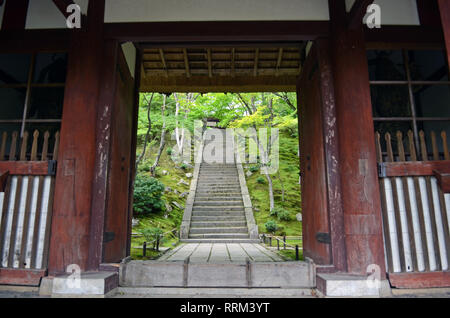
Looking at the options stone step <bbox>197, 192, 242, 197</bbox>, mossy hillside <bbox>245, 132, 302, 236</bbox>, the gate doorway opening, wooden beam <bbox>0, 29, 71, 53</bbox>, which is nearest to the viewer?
wooden beam <bbox>0, 29, 71, 53</bbox>

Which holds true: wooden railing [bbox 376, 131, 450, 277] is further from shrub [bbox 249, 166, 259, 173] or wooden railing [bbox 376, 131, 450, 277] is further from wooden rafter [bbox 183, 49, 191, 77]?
shrub [bbox 249, 166, 259, 173]

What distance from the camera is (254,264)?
352 cm

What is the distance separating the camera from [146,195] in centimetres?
1109

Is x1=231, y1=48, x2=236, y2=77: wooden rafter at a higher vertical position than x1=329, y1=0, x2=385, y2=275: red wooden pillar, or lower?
higher

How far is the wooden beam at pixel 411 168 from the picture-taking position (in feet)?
11.2

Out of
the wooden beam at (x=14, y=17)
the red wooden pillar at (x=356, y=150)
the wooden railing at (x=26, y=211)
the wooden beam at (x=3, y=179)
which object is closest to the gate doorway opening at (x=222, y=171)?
the red wooden pillar at (x=356, y=150)

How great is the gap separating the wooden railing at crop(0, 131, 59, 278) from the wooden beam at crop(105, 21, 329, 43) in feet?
5.99

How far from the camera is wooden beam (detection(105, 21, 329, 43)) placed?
390 centimetres

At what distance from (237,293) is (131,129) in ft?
10.2

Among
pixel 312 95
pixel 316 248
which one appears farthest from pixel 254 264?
pixel 312 95

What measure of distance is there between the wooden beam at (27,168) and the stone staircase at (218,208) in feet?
21.8

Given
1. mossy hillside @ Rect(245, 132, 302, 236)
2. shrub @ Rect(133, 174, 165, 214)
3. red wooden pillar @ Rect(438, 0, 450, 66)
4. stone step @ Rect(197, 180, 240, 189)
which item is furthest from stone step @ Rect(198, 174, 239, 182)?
red wooden pillar @ Rect(438, 0, 450, 66)

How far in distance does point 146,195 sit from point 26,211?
25.1ft

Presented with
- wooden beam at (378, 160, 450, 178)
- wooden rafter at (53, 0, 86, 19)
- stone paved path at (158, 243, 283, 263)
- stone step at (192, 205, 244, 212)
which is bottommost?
stone paved path at (158, 243, 283, 263)
